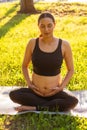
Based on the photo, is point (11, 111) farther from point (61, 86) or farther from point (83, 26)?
point (83, 26)

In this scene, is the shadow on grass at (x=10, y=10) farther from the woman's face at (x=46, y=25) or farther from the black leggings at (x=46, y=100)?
the woman's face at (x=46, y=25)

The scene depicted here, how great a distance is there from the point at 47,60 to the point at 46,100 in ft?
1.91

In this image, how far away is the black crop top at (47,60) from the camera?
220 inches

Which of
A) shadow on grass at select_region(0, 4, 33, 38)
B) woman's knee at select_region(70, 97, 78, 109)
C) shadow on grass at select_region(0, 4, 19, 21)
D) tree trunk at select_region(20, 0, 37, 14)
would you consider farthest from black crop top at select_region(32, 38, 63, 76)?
tree trunk at select_region(20, 0, 37, 14)

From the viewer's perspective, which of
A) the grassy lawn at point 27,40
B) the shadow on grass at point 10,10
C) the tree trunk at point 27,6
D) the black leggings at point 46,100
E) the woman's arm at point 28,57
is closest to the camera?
the grassy lawn at point 27,40

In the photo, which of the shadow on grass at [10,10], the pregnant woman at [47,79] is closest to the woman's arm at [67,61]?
the pregnant woman at [47,79]

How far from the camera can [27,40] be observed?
408 inches

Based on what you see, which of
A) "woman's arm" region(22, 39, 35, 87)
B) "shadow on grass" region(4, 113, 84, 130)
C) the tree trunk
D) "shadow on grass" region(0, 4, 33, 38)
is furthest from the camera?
the tree trunk

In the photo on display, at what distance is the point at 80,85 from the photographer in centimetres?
685

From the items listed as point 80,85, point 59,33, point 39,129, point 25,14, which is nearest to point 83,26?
point 59,33

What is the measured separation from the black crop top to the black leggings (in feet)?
1.11

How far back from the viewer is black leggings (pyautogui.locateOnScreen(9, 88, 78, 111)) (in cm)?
556

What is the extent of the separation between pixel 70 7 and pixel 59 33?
13.1 ft

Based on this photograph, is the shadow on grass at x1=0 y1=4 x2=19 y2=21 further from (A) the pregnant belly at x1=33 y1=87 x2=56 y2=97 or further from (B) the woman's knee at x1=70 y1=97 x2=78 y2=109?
(B) the woman's knee at x1=70 y1=97 x2=78 y2=109
